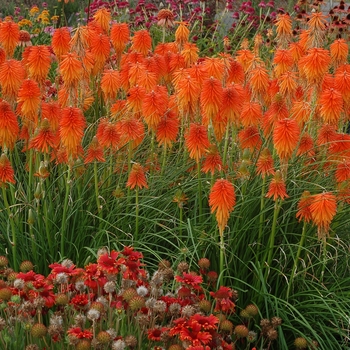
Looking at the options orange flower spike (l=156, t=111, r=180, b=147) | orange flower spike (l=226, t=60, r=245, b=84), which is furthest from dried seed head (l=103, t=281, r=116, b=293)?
orange flower spike (l=226, t=60, r=245, b=84)

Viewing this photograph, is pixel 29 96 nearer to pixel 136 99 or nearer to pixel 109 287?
pixel 136 99

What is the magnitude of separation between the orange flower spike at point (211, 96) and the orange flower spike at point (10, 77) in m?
0.95

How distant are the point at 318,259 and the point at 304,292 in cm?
17

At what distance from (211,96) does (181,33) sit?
140 cm

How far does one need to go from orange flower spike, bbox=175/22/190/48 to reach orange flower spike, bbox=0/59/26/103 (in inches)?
49.4

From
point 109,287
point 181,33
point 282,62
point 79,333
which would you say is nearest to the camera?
point 79,333

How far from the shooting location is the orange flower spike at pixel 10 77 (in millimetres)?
3906

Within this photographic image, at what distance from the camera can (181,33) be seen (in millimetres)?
4895

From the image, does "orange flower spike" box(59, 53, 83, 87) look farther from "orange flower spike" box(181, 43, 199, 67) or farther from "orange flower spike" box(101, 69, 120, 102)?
"orange flower spike" box(181, 43, 199, 67)

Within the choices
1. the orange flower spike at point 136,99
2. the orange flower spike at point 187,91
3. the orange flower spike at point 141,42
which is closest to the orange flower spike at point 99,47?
the orange flower spike at point 141,42

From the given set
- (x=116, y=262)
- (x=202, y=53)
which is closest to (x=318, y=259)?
(x=116, y=262)

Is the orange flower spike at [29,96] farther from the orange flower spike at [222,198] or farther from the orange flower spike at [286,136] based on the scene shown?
the orange flower spike at [286,136]

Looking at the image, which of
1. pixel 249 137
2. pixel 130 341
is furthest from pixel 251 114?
pixel 130 341

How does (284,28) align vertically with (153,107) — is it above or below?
above
